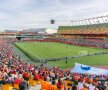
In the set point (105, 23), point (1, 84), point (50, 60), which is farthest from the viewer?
point (105, 23)

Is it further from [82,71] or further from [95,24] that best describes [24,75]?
[95,24]

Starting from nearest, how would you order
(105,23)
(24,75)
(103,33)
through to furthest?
(24,75) < (103,33) < (105,23)

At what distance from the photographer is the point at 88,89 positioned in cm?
1457

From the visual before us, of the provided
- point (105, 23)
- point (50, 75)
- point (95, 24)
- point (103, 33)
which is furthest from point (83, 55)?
point (95, 24)

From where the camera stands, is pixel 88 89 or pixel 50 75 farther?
pixel 50 75

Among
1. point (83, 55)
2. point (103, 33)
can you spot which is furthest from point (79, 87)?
point (103, 33)

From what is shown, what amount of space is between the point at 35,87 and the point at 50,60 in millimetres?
29803

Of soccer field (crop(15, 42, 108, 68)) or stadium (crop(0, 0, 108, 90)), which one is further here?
soccer field (crop(15, 42, 108, 68))

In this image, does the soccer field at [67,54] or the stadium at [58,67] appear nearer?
the stadium at [58,67]

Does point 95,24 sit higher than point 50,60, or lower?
higher

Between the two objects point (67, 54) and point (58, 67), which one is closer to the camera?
point (58, 67)

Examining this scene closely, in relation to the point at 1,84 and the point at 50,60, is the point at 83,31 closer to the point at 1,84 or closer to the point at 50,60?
the point at 50,60

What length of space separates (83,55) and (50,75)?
3453cm

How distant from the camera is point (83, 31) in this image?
5517 inches
